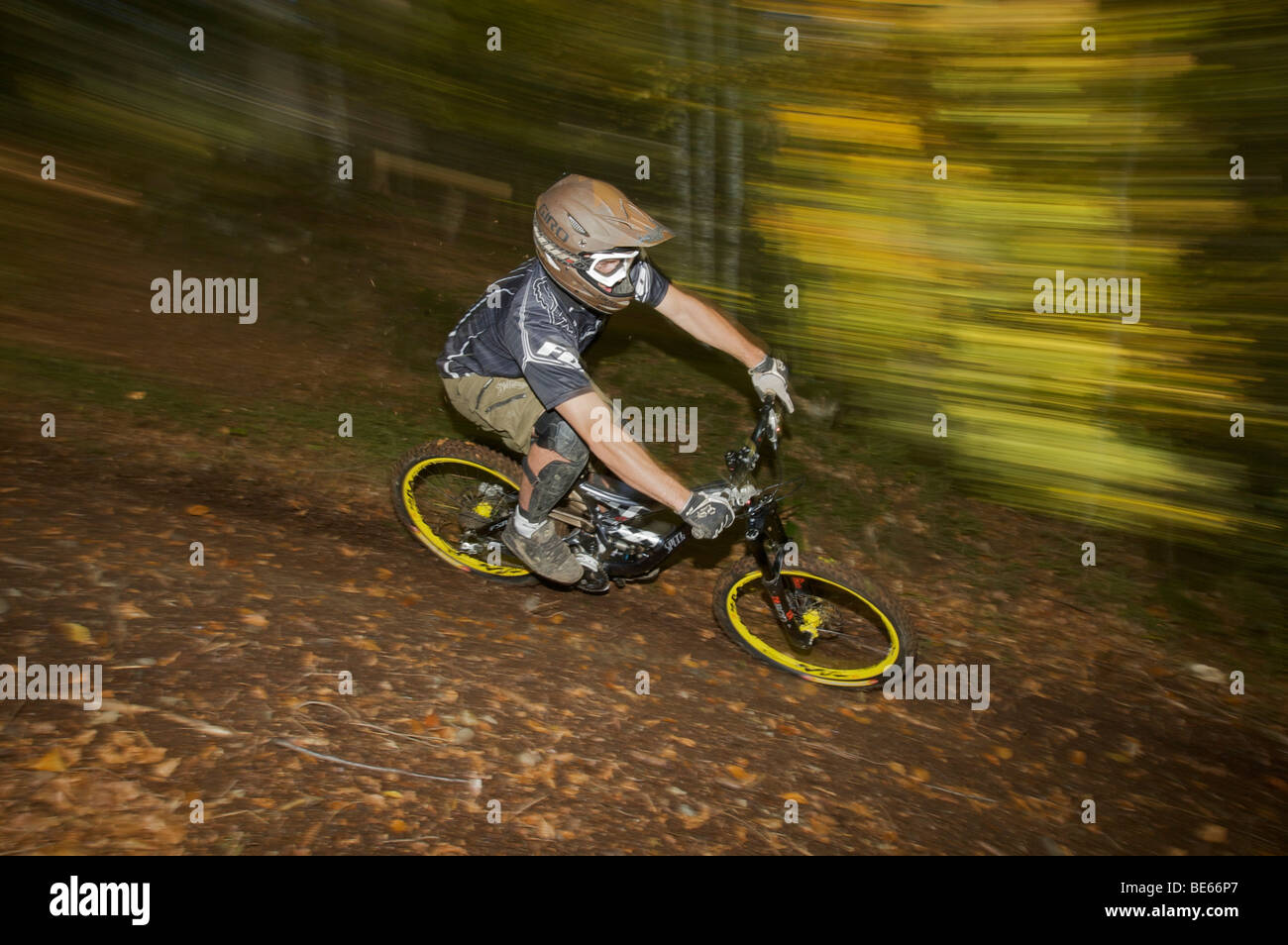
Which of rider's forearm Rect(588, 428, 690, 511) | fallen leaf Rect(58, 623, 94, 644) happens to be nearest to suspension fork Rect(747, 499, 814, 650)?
rider's forearm Rect(588, 428, 690, 511)

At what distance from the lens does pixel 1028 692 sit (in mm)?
5426

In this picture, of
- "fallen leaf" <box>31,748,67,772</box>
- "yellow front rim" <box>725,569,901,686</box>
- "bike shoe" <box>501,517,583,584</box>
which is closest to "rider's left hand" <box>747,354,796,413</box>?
"yellow front rim" <box>725,569,901,686</box>

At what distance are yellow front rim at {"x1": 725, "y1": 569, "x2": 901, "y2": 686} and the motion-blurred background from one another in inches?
65.6

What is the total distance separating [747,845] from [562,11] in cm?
770

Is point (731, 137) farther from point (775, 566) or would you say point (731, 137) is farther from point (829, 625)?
point (829, 625)

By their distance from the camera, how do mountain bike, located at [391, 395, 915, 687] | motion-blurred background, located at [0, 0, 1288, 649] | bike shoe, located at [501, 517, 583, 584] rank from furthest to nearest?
motion-blurred background, located at [0, 0, 1288, 649] → bike shoe, located at [501, 517, 583, 584] → mountain bike, located at [391, 395, 915, 687]

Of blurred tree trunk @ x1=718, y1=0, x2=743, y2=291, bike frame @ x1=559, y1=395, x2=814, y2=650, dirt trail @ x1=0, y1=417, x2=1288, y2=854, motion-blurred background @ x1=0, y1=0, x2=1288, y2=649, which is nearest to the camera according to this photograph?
dirt trail @ x1=0, y1=417, x2=1288, y2=854

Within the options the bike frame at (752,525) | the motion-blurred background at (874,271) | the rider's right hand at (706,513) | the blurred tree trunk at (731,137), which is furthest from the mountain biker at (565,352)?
the blurred tree trunk at (731,137)

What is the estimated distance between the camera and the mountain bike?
467cm

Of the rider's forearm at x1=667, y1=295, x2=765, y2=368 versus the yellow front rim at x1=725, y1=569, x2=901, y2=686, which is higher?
the rider's forearm at x1=667, y1=295, x2=765, y2=368

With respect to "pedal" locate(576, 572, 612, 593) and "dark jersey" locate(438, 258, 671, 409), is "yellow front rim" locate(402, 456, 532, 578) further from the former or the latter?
"dark jersey" locate(438, 258, 671, 409)

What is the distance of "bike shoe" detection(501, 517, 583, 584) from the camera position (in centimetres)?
498

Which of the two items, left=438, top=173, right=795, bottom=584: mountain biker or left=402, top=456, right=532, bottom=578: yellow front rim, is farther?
left=402, top=456, right=532, bottom=578: yellow front rim

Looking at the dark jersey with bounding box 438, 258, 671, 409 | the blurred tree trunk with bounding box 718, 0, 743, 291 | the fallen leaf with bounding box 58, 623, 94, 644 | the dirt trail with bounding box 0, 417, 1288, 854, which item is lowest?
the dirt trail with bounding box 0, 417, 1288, 854
